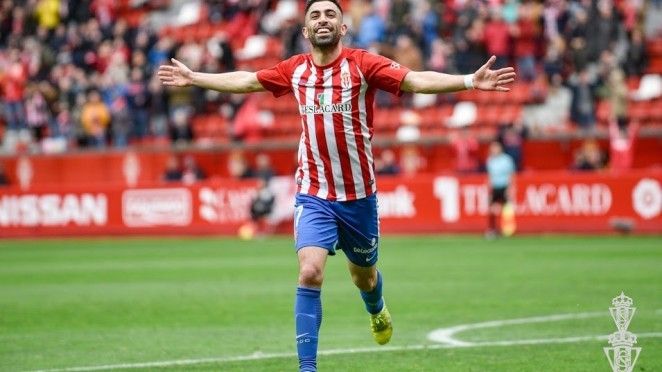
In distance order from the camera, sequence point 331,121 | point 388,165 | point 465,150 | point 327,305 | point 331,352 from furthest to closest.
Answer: point 388,165 → point 465,150 → point 327,305 → point 331,352 → point 331,121

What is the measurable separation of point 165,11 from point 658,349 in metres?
30.3

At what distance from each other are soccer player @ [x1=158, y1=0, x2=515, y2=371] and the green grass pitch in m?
1.08

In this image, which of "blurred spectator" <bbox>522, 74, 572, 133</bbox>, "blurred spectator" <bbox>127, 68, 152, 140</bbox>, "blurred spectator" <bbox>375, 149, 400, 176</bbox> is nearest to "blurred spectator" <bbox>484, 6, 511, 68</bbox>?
"blurred spectator" <bbox>522, 74, 572, 133</bbox>

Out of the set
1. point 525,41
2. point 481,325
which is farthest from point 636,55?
point 481,325

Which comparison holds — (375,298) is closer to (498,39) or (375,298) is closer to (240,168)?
(498,39)

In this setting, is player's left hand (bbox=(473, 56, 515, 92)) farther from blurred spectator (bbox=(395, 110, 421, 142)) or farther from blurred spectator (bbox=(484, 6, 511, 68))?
blurred spectator (bbox=(395, 110, 421, 142))

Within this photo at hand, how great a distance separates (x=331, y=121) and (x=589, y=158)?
61.3 ft

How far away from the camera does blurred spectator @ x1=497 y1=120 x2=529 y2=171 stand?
28272 mm

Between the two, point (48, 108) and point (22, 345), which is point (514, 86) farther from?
point (22, 345)

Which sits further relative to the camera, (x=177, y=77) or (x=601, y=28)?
(x=601, y=28)

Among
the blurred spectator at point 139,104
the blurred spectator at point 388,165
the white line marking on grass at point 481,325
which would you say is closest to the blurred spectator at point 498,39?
the blurred spectator at point 388,165

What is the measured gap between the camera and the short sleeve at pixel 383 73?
9070 millimetres

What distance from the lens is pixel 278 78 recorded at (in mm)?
9422

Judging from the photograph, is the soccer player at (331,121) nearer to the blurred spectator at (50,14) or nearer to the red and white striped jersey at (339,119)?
the red and white striped jersey at (339,119)
